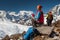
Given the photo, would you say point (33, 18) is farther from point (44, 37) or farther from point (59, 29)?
point (59, 29)

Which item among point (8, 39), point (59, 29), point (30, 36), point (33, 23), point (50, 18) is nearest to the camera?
point (30, 36)

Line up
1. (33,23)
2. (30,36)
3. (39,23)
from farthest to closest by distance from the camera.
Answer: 1. (39,23)
2. (33,23)
3. (30,36)

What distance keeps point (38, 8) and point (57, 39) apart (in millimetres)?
3022

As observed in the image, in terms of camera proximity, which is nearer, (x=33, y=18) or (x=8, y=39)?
(x=33, y=18)

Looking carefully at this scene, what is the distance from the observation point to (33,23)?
1221cm

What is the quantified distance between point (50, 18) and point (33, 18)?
25.9ft

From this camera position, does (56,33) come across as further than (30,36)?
Yes

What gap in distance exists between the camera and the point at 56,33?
15711 mm

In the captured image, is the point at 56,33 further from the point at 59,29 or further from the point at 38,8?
the point at 38,8

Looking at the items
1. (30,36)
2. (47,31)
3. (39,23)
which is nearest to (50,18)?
(47,31)

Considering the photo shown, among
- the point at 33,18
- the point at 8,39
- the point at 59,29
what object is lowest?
the point at 8,39

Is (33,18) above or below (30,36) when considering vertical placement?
above


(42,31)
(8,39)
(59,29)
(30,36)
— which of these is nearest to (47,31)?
(42,31)

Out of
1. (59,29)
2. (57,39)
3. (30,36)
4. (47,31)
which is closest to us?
(30,36)
